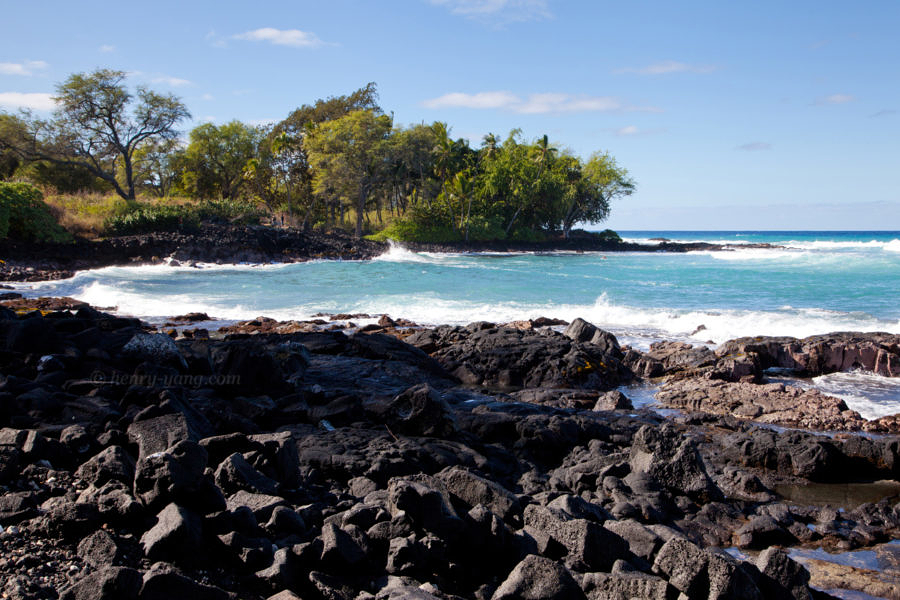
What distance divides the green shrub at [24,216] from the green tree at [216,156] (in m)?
25.8

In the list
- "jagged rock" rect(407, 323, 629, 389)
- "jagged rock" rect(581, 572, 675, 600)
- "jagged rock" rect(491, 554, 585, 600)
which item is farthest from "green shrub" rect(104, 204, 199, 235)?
"jagged rock" rect(581, 572, 675, 600)

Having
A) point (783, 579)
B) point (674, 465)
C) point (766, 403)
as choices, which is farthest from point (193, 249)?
point (783, 579)

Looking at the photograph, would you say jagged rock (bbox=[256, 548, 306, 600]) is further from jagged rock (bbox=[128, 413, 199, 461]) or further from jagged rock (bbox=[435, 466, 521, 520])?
jagged rock (bbox=[128, 413, 199, 461])

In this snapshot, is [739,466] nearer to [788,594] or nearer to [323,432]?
[788,594]

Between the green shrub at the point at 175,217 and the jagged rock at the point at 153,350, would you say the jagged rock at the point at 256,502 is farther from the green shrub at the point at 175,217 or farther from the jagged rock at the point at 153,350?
the green shrub at the point at 175,217

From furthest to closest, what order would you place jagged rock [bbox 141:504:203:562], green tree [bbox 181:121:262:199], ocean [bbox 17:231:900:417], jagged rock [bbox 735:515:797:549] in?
1. green tree [bbox 181:121:262:199]
2. ocean [bbox 17:231:900:417]
3. jagged rock [bbox 735:515:797:549]
4. jagged rock [bbox 141:504:203:562]

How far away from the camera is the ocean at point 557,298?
15461 millimetres

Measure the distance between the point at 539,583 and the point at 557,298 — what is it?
19.0m

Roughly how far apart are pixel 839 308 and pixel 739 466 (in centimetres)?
1674

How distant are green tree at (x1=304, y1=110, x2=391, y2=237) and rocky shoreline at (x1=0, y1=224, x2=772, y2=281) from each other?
178 inches

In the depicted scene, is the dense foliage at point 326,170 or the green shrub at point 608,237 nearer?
the dense foliage at point 326,170

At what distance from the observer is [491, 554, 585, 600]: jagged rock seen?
10.2 ft

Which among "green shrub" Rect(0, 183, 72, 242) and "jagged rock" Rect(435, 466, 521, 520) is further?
"green shrub" Rect(0, 183, 72, 242)

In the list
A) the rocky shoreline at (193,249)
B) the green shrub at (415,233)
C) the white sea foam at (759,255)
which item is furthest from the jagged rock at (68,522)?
the white sea foam at (759,255)
